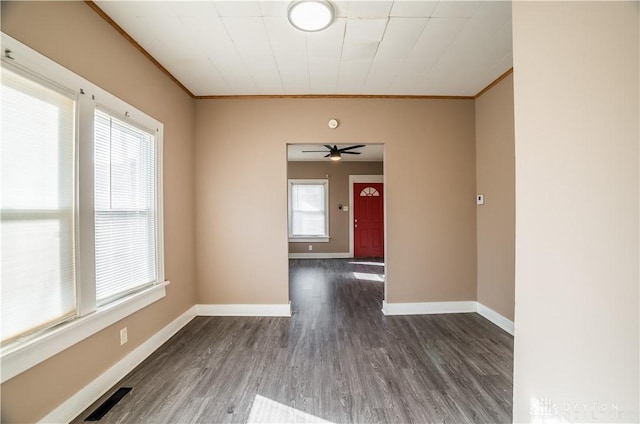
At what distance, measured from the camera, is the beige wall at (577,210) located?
0.76 metres

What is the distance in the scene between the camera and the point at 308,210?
719cm

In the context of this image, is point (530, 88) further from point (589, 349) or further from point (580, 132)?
point (589, 349)

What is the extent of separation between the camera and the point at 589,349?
873mm

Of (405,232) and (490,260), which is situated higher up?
(405,232)

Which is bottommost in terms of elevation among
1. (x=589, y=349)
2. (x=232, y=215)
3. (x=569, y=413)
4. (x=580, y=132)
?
(x=569, y=413)

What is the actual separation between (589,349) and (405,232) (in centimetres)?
241

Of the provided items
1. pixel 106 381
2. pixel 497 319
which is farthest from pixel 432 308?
pixel 106 381

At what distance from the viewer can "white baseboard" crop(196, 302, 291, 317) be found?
323 centimetres

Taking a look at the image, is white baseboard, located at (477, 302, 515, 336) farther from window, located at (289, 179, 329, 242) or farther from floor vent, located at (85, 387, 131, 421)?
window, located at (289, 179, 329, 242)

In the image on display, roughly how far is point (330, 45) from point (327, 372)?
8.81 feet

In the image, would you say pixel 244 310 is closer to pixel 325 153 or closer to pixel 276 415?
pixel 276 415

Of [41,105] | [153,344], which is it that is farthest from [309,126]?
[153,344]

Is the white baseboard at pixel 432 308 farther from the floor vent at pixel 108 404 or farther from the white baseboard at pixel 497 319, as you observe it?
the floor vent at pixel 108 404

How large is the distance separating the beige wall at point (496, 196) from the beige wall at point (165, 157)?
11.5 feet
